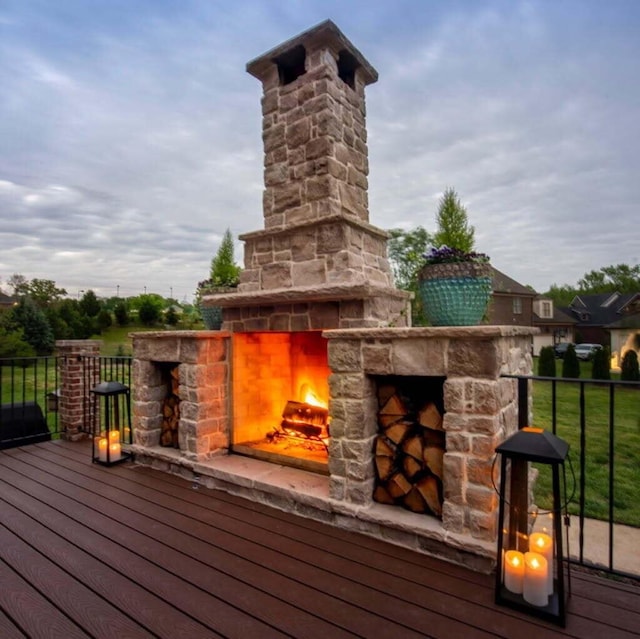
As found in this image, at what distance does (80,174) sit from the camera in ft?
24.5

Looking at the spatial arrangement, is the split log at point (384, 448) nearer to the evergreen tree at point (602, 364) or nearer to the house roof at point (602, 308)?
the evergreen tree at point (602, 364)

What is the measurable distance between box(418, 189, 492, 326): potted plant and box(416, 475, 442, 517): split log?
1.05m

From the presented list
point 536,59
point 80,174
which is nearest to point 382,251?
point 536,59

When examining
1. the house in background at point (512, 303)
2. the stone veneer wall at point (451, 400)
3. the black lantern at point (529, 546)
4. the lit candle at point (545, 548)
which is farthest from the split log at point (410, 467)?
the house in background at point (512, 303)

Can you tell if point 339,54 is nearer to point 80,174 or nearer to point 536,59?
point 536,59

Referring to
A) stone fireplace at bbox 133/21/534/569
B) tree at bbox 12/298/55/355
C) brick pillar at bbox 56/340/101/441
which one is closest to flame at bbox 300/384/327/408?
stone fireplace at bbox 133/21/534/569

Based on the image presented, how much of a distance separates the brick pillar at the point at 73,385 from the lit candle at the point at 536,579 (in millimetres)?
5110

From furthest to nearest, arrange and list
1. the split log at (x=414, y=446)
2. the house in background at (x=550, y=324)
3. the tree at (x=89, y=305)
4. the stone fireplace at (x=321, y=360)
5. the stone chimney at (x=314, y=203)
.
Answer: the house in background at (x=550, y=324), the tree at (x=89, y=305), the stone chimney at (x=314, y=203), the split log at (x=414, y=446), the stone fireplace at (x=321, y=360)

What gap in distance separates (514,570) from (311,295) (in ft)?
6.74

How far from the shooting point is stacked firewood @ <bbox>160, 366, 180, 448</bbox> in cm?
386

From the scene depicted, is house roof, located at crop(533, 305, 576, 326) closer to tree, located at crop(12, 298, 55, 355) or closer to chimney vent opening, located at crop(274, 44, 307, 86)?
chimney vent opening, located at crop(274, 44, 307, 86)

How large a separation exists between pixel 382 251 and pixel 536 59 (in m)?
4.25

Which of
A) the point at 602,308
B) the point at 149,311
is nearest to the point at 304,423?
the point at 149,311

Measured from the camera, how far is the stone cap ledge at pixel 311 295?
262 centimetres
